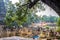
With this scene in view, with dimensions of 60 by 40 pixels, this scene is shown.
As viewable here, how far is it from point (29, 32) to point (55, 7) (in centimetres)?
198

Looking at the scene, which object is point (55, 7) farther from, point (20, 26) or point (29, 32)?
point (20, 26)

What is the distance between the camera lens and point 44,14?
12.9ft

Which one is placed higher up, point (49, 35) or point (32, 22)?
point (32, 22)

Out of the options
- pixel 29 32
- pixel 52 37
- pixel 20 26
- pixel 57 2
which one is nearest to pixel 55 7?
pixel 57 2

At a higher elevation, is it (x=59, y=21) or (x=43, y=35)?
(x=59, y=21)

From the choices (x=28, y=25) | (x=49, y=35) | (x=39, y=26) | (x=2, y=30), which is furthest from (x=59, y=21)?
(x=2, y=30)

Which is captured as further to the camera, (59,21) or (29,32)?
(29,32)

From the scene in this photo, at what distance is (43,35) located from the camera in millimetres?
3244

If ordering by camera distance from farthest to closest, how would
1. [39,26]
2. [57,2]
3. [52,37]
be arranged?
[39,26]
[52,37]
[57,2]

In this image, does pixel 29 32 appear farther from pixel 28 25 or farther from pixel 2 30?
pixel 2 30

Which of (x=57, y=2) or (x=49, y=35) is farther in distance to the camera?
(x=49, y=35)

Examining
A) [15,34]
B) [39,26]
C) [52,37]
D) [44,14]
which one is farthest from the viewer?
[44,14]

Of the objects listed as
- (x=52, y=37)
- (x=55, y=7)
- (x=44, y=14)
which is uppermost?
(x=44, y=14)

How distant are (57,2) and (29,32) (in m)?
2.03
